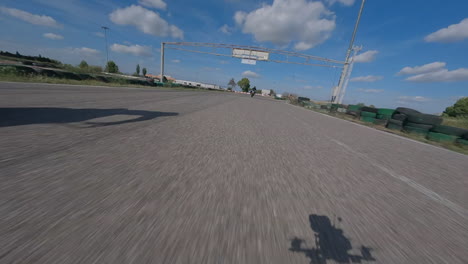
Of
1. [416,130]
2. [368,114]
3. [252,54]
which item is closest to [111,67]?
[252,54]

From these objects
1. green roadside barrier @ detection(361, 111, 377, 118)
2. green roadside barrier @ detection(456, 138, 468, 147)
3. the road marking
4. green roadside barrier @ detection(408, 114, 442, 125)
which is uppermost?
green roadside barrier @ detection(408, 114, 442, 125)

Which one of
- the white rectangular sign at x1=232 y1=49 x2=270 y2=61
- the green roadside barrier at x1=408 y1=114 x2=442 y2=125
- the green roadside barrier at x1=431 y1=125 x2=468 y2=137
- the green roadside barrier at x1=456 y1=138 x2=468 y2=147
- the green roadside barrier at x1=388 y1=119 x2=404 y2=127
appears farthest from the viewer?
the white rectangular sign at x1=232 y1=49 x2=270 y2=61

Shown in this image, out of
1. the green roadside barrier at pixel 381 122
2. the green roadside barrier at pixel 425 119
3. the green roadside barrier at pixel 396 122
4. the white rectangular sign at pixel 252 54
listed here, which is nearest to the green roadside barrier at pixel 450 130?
the green roadside barrier at pixel 425 119

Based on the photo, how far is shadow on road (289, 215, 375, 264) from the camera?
1.13 m

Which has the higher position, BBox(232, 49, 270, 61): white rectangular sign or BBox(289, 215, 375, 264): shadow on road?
BBox(232, 49, 270, 61): white rectangular sign

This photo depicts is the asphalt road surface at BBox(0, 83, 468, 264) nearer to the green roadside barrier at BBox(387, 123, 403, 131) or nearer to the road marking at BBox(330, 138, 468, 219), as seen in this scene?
the road marking at BBox(330, 138, 468, 219)

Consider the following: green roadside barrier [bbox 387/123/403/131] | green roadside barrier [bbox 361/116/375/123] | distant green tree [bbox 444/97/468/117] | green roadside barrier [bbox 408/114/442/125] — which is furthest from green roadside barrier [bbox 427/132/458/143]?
distant green tree [bbox 444/97/468/117]

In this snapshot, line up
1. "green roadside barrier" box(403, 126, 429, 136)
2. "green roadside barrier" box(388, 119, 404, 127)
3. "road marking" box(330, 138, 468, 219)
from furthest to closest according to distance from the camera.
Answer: "green roadside barrier" box(388, 119, 404, 127), "green roadside barrier" box(403, 126, 429, 136), "road marking" box(330, 138, 468, 219)

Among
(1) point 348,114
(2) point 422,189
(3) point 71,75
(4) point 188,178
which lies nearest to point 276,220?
(4) point 188,178

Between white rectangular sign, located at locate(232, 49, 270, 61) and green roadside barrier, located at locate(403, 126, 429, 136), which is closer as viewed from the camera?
green roadside barrier, located at locate(403, 126, 429, 136)

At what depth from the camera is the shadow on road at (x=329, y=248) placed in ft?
3.72

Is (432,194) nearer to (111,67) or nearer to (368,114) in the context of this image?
(368,114)

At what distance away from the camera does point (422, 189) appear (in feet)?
7.86

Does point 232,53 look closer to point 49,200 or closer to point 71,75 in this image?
point 71,75
